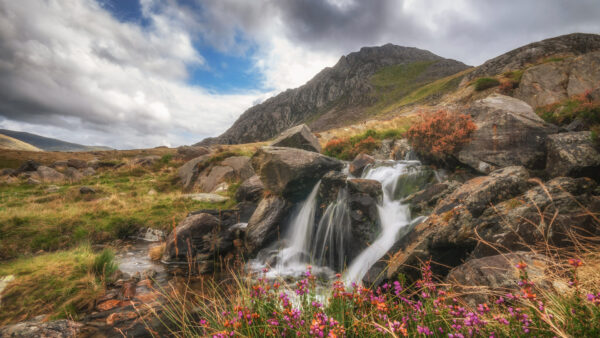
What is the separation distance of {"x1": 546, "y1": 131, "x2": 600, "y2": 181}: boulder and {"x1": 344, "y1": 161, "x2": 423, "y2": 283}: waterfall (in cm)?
443

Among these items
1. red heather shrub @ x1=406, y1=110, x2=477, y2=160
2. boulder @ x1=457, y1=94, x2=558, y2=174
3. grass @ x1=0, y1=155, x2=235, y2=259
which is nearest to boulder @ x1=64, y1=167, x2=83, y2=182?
grass @ x1=0, y1=155, x2=235, y2=259

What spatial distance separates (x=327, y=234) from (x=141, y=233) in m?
10.5

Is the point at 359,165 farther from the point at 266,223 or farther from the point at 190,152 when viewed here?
the point at 190,152

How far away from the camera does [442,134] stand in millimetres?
12484

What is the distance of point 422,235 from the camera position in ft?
21.4

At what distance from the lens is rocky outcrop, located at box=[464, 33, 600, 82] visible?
33.3m

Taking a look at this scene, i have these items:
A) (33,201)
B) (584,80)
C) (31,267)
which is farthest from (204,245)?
(584,80)

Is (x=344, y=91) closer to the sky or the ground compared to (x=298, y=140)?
closer to the sky

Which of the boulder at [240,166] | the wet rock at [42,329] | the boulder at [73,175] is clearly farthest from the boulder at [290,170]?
the boulder at [73,175]

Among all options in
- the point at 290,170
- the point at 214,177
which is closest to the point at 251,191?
the point at 290,170

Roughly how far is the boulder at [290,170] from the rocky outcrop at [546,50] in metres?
40.5

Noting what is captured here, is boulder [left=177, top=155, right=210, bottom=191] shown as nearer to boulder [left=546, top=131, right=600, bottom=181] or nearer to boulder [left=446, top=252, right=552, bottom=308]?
boulder [left=446, top=252, right=552, bottom=308]

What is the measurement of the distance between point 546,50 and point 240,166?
4786 centimetres

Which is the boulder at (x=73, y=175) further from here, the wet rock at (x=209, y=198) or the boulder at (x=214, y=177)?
the wet rock at (x=209, y=198)
